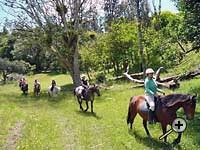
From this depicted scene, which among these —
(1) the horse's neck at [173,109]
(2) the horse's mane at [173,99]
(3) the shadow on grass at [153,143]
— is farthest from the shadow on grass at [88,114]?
(1) the horse's neck at [173,109]

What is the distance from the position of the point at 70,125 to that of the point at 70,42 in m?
22.8

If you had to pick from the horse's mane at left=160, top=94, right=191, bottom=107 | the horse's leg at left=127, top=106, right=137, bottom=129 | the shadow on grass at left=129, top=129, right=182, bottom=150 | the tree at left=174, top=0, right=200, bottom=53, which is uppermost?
the tree at left=174, top=0, right=200, bottom=53

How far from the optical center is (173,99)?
13.1 m

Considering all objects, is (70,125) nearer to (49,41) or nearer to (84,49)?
(49,41)

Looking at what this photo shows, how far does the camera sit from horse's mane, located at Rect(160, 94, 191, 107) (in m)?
12.7

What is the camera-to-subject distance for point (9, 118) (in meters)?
21.3

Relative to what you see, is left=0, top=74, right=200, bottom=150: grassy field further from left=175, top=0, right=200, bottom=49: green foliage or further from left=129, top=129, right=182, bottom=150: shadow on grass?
left=175, top=0, right=200, bottom=49: green foliage

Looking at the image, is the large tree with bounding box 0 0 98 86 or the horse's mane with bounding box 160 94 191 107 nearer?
the horse's mane with bounding box 160 94 191 107

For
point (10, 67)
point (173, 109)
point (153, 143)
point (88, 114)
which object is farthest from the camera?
point (10, 67)

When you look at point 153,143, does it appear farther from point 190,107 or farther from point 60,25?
point 60,25

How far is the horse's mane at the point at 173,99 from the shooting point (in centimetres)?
1270

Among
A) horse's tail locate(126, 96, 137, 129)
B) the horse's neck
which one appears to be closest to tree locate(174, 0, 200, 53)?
horse's tail locate(126, 96, 137, 129)

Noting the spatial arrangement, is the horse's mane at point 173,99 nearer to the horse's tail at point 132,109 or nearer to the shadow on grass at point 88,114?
the horse's tail at point 132,109

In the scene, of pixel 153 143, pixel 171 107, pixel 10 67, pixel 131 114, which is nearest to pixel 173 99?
pixel 171 107
